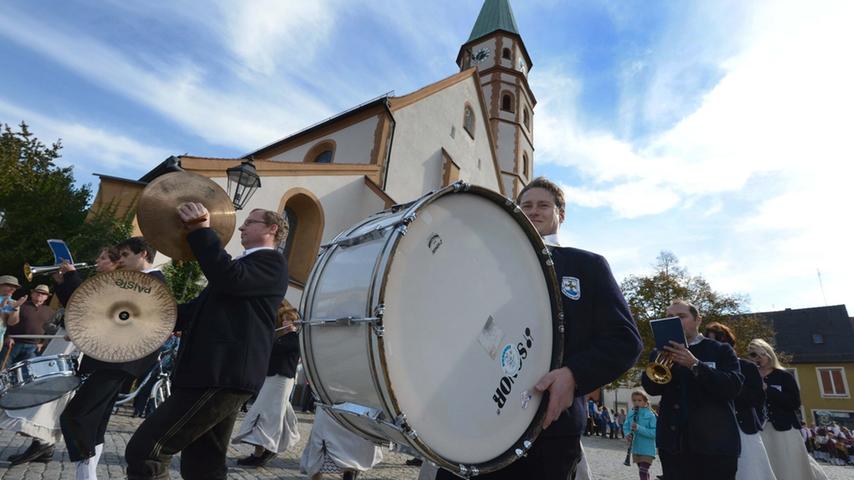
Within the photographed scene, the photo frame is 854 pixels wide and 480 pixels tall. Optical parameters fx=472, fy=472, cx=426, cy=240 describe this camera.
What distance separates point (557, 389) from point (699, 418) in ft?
7.74

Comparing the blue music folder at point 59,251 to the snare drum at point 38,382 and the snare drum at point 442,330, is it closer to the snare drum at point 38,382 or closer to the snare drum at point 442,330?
the snare drum at point 38,382

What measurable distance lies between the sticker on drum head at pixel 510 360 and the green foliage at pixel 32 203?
19.8 meters

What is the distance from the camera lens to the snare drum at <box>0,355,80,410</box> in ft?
12.4

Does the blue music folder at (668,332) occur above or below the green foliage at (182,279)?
below

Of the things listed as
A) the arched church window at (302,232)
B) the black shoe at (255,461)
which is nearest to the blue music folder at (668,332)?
the black shoe at (255,461)

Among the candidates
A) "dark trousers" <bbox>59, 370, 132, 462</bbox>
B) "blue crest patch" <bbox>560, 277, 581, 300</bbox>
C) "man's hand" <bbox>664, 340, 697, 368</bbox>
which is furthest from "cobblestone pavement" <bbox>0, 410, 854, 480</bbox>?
"blue crest patch" <bbox>560, 277, 581, 300</bbox>

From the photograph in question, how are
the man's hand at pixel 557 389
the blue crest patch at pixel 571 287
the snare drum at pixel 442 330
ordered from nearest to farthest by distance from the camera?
the snare drum at pixel 442 330
the man's hand at pixel 557 389
the blue crest patch at pixel 571 287

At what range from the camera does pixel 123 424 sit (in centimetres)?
714

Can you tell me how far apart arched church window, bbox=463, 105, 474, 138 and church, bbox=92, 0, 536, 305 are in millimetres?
49

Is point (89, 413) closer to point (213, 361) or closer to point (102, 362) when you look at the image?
point (102, 362)

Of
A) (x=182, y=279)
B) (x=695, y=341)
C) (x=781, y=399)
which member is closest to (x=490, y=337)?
(x=695, y=341)

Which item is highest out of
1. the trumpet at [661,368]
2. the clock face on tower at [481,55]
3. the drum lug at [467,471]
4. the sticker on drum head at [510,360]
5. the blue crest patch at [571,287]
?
the clock face on tower at [481,55]

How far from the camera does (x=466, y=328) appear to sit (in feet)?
5.75

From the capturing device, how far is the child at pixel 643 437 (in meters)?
6.30
